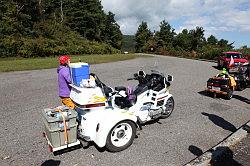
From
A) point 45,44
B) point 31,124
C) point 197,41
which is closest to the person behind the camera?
point 31,124

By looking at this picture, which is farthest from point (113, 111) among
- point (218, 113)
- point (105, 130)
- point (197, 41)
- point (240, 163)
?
point (197, 41)

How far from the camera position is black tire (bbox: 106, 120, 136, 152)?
19.2ft

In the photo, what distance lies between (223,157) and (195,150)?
24.6 inches

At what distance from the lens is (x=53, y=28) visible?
45281mm

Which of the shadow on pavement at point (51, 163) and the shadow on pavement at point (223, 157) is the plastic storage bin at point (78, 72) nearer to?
the shadow on pavement at point (51, 163)

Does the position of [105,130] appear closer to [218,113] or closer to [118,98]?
[118,98]

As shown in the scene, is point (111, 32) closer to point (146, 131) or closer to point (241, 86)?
point (241, 86)

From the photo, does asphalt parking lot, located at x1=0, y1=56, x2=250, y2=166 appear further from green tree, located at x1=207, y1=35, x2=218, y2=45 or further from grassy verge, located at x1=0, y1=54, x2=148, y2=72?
green tree, located at x1=207, y1=35, x2=218, y2=45

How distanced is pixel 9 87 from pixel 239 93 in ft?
37.2

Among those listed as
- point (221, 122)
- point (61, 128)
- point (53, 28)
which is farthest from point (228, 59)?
point (53, 28)

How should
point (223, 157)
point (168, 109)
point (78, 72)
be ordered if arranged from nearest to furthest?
point (223, 157), point (78, 72), point (168, 109)

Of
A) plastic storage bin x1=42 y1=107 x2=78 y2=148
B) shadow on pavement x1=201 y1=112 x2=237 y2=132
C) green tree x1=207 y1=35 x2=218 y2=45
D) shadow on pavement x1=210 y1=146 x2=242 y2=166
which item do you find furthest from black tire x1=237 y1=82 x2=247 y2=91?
green tree x1=207 y1=35 x2=218 y2=45

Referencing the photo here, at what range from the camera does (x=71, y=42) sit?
43188 millimetres

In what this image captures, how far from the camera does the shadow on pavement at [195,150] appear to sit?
605 cm
